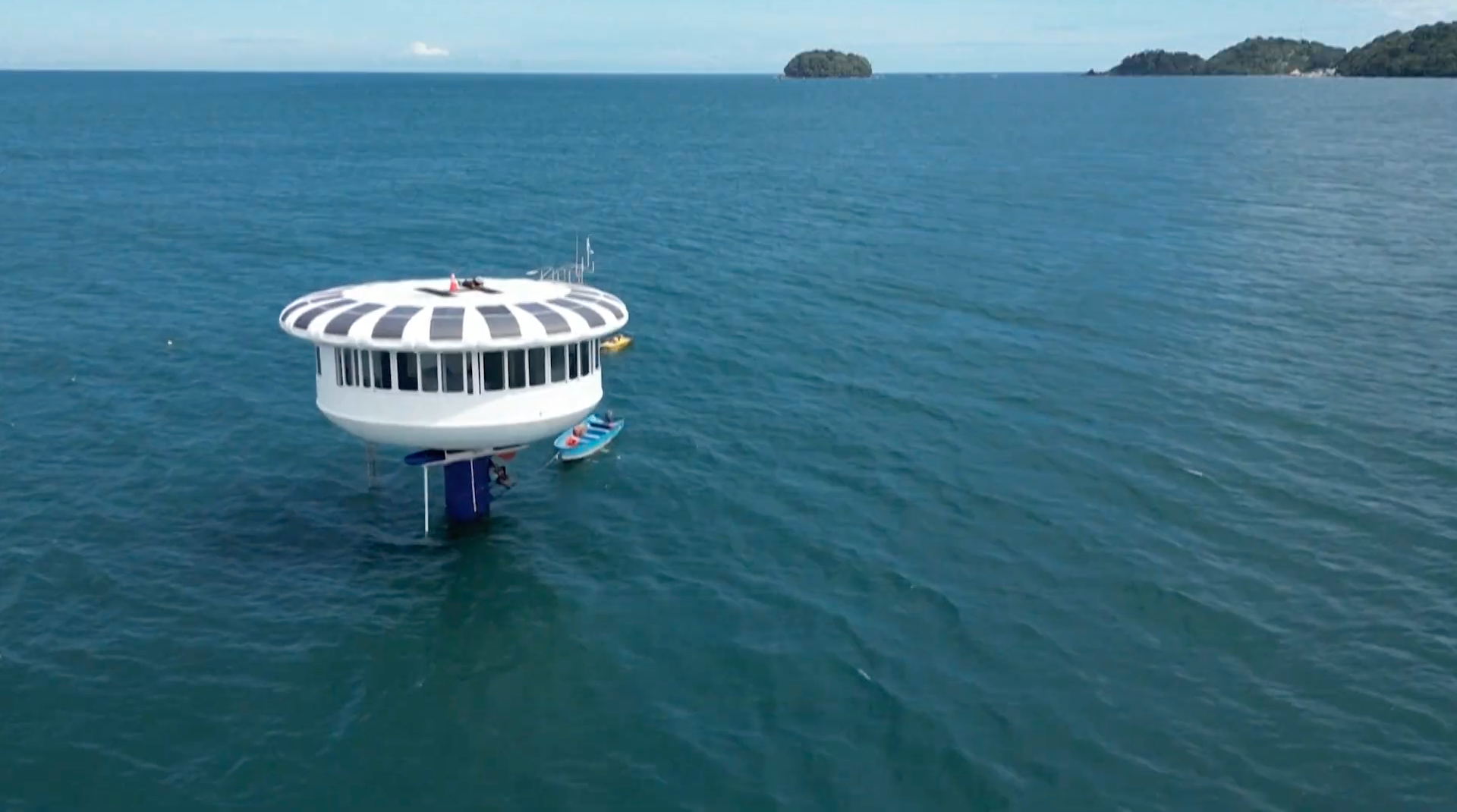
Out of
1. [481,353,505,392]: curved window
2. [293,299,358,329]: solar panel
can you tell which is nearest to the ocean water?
[481,353,505,392]: curved window

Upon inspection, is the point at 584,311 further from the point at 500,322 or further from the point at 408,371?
the point at 408,371

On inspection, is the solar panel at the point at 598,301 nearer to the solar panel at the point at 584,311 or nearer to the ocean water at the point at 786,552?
the solar panel at the point at 584,311

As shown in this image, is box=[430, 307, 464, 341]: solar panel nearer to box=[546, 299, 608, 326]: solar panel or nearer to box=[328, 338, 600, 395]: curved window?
box=[328, 338, 600, 395]: curved window

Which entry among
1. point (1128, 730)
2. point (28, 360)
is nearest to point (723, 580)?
point (1128, 730)

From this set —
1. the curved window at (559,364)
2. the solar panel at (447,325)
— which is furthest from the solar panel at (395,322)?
the curved window at (559,364)

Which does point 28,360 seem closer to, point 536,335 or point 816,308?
point 536,335

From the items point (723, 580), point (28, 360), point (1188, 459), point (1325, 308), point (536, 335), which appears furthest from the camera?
point (1325, 308)

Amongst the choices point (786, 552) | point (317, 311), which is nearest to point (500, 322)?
point (317, 311)
